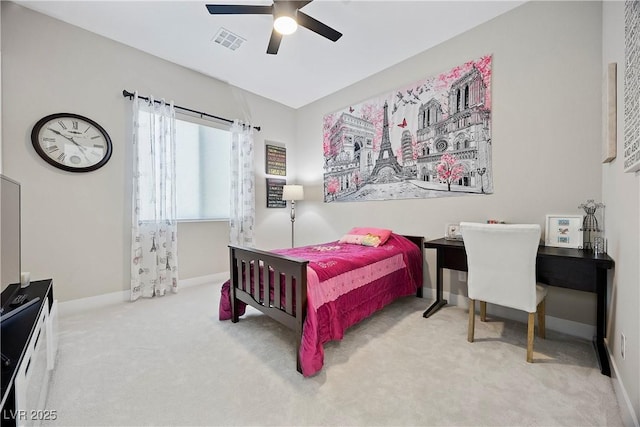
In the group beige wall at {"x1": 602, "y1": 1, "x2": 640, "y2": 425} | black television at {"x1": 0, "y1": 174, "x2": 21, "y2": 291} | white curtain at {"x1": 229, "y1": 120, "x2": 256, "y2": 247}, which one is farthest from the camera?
white curtain at {"x1": 229, "y1": 120, "x2": 256, "y2": 247}

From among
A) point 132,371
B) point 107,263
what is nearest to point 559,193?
point 132,371

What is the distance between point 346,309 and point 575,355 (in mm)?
1621

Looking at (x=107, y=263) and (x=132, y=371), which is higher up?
(x=107, y=263)

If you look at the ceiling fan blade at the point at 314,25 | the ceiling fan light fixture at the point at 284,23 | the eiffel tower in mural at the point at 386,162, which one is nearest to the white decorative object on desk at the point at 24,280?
the ceiling fan light fixture at the point at 284,23

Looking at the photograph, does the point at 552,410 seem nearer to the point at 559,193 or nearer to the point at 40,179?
the point at 559,193

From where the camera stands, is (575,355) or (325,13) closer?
(575,355)

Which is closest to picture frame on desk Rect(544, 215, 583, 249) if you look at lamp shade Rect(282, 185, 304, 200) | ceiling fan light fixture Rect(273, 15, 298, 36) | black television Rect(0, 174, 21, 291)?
ceiling fan light fixture Rect(273, 15, 298, 36)

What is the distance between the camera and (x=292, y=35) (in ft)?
8.99

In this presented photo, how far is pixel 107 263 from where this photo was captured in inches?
111

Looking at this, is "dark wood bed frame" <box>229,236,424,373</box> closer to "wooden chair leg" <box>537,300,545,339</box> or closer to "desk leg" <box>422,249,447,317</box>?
"desk leg" <box>422,249,447,317</box>

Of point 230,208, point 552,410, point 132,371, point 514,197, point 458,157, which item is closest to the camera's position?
point 552,410

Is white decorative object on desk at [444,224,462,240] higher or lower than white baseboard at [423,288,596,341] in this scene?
higher

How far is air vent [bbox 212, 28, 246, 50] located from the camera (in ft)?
8.88

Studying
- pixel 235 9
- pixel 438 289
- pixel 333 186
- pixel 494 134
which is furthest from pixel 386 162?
pixel 235 9
